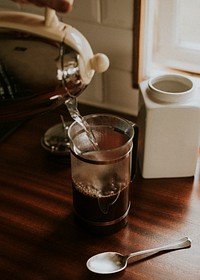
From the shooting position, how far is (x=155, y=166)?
895mm

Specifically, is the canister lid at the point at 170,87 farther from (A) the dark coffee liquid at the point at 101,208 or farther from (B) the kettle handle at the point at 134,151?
(A) the dark coffee liquid at the point at 101,208

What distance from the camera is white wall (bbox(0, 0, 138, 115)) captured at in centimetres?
99

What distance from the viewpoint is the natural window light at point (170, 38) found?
0.99 metres

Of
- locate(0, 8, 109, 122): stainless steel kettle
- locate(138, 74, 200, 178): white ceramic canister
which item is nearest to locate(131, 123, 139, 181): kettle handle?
locate(138, 74, 200, 178): white ceramic canister

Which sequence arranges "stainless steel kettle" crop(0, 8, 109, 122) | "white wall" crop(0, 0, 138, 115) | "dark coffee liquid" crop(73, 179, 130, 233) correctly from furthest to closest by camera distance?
"white wall" crop(0, 0, 138, 115) < "dark coffee liquid" crop(73, 179, 130, 233) < "stainless steel kettle" crop(0, 8, 109, 122)

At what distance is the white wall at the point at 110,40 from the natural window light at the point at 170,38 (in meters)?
0.04

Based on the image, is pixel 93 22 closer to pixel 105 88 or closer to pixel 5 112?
pixel 105 88

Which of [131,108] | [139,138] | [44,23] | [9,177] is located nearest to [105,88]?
[131,108]

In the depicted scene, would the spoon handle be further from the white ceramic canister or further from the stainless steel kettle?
the stainless steel kettle

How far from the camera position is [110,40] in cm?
103

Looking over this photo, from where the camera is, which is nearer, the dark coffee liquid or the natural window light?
the dark coffee liquid


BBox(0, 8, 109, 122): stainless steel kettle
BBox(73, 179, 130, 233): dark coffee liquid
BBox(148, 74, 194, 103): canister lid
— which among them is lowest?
BBox(73, 179, 130, 233): dark coffee liquid

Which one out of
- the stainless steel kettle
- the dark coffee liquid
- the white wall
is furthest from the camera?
the white wall

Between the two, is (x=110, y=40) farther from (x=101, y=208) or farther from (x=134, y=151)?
(x=101, y=208)
